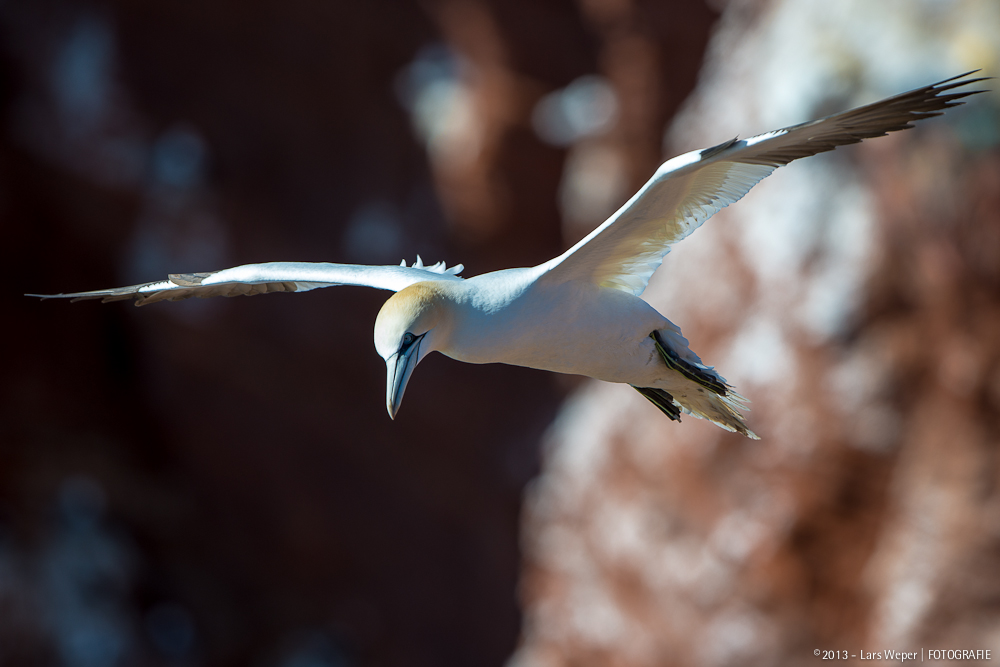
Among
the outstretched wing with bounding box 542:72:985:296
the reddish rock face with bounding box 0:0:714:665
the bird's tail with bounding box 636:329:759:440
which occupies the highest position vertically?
the reddish rock face with bounding box 0:0:714:665

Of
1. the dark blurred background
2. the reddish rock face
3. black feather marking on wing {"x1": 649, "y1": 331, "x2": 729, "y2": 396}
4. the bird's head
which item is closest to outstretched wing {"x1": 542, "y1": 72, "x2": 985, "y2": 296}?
black feather marking on wing {"x1": 649, "y1": 331, "x2": 729, "y2": 396}

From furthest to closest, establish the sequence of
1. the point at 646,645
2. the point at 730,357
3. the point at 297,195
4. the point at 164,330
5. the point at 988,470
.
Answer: the point at 164,330 < the point at 297,195 < the point at 646,645 < the point at 730,357 < the point at 988,470

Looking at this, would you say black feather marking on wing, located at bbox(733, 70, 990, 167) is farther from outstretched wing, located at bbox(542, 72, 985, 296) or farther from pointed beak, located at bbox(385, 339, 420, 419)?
pointed beak, located at bbox(385, 339, 420, 419)

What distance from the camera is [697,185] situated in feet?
7.41

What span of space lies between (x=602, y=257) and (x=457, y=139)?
454 cm

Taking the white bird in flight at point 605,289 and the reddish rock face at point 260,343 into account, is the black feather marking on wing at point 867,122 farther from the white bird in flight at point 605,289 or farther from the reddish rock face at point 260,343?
the reddish rock face at point 260,343

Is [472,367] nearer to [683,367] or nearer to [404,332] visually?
[683,367]

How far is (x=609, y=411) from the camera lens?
6.27 m

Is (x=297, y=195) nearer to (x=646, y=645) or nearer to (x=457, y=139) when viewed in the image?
(x=457, y=139)

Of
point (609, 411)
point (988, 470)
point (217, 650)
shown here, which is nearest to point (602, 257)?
point (988, 470)

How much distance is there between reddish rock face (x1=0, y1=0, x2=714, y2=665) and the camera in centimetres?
679

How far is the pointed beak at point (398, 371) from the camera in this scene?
6.19 ft

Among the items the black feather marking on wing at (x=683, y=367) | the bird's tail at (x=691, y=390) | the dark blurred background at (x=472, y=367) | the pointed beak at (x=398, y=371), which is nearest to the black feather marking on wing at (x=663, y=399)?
the bird's tail at (x=691, y=390)

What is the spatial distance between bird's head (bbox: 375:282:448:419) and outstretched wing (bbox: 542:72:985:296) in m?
0.34
